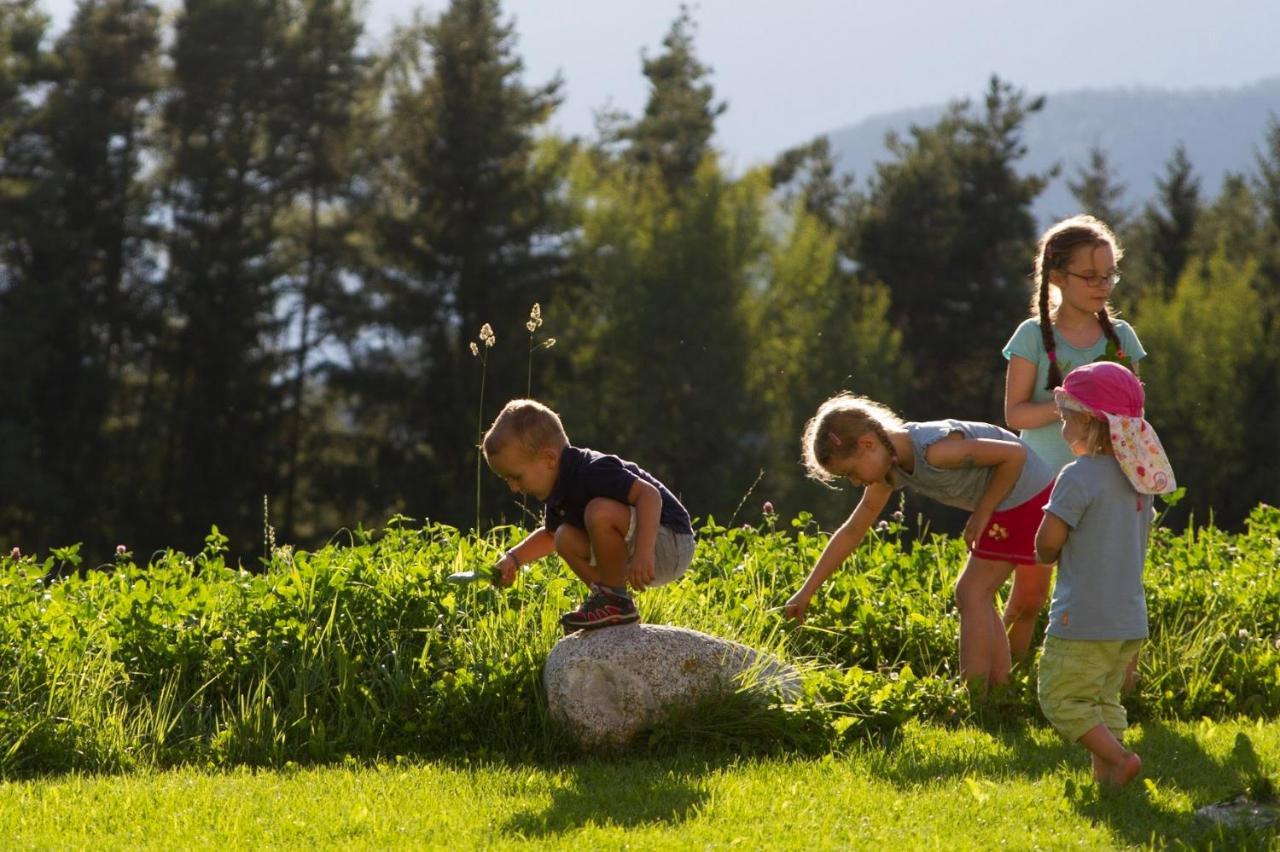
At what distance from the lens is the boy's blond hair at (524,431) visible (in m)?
5.39

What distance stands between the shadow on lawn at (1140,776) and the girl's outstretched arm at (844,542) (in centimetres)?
66

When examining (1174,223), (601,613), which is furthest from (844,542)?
(1174,223)

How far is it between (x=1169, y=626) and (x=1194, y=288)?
4090 centimetres

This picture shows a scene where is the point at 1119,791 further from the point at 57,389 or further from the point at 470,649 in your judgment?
the point at 57,389

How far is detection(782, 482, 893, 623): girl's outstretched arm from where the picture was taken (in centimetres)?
561

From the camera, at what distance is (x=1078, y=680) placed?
4488 mm

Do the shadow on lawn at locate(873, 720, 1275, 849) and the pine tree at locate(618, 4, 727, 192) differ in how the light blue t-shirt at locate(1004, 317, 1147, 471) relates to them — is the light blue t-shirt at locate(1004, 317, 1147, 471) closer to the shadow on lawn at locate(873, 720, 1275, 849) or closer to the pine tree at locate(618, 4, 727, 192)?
the shadow on lawn at locate(873, 720, 1275, 849)

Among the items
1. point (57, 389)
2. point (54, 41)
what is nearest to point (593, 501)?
point (57, 389)

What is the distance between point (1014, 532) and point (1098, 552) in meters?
1.09

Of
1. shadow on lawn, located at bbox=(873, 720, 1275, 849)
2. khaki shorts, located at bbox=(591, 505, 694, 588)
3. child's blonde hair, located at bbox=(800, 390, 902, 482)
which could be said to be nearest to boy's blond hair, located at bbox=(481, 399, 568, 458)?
khaki shorts, located at bbox=(591, 505, 694, 588)

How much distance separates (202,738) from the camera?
555cm

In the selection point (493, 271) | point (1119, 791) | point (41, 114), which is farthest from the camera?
point (493, 271)

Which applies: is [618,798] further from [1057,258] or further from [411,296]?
[411,296]

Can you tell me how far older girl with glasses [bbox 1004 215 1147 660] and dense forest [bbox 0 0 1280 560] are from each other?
2743 centimetres
